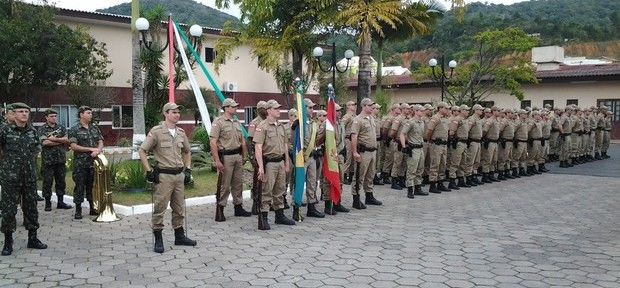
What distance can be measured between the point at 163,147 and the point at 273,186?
6.24 ft

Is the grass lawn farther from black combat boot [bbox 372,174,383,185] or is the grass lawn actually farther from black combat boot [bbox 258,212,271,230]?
black combat boot [bbox 372,174,383,185]

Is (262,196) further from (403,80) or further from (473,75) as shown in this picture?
(403,80)

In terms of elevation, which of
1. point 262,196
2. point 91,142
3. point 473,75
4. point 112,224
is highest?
point 473,75

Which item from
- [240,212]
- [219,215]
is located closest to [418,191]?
[240,212]

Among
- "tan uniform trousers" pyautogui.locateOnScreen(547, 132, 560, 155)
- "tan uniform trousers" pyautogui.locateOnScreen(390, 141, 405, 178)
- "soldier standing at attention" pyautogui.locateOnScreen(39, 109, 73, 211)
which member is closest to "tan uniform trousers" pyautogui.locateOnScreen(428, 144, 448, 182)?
"tan uniform trousers" pyautogui.locateOnScreen(390, 141, 405, 178)

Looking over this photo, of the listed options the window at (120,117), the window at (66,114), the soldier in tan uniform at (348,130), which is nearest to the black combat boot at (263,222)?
the soldier in tan uniform at (348,130)

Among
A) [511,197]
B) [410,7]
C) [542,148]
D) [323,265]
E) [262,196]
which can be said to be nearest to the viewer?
[323,265]

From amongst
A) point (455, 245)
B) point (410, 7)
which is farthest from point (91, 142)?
point (410, 7)

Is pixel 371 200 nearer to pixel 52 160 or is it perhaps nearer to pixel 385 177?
pixel 385 177

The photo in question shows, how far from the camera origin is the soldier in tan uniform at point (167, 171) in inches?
259

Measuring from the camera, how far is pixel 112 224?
8.25 metres

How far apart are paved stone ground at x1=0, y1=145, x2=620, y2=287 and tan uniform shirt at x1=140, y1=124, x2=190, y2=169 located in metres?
1.07

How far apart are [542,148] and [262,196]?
32.2 ft

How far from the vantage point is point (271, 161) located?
7.95 metres
